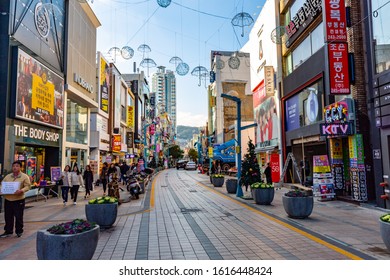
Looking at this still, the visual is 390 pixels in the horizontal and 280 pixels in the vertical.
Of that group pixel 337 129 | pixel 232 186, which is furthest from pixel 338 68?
pixel 232 186

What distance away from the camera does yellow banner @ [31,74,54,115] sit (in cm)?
1505

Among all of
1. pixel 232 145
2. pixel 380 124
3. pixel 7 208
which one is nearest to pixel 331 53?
pixel 380 124

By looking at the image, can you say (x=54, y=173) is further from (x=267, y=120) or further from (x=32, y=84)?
(x=267, y=120)

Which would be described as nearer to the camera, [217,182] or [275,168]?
[217,182]

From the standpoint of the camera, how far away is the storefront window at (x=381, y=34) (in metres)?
10.9

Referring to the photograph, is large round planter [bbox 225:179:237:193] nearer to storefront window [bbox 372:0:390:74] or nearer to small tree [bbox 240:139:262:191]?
small tree [bbox 240:139:262:191]

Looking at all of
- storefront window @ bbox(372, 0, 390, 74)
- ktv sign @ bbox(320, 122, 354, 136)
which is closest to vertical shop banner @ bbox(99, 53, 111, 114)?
ktv sign @ bbox(320, 122, 354, 136)

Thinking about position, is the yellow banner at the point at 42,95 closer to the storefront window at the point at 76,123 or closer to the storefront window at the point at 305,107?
the storefront window at the point at 76,123

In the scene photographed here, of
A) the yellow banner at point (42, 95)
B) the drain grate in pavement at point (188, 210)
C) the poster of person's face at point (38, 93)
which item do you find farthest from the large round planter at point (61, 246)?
the yellow banner at point (42, 95)

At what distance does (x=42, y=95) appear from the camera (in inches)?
626

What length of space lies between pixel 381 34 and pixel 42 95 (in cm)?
1574

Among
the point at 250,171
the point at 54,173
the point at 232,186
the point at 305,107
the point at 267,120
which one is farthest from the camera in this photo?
the point at 267,120

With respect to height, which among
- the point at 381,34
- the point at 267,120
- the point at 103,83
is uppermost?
the point at 103,83

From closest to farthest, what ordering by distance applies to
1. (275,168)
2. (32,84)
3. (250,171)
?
Result: (250,171), (32,84), (275,168)
